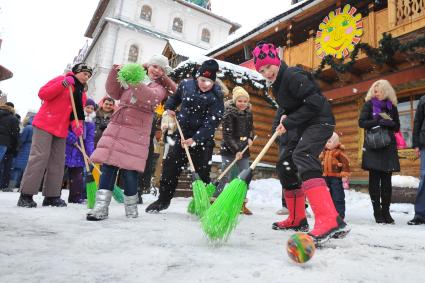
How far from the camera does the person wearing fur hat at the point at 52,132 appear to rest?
13.2 ft

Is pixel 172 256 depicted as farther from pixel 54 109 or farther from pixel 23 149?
pixel 23 149

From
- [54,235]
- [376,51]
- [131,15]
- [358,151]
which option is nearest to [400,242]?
[54,235]

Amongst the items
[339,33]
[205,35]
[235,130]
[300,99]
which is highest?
[205,35]

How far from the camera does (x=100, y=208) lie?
3.14m

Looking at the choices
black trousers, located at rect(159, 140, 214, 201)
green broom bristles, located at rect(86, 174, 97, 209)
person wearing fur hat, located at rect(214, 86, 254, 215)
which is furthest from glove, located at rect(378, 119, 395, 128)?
green broom bristles, located at rect(86, 174, 97, 209)

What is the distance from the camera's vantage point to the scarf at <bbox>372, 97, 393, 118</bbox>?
4625mm

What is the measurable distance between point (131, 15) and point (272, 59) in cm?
3385

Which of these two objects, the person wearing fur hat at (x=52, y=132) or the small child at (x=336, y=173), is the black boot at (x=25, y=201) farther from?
the small child at (x=336, y=173)

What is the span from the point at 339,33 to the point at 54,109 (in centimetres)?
850

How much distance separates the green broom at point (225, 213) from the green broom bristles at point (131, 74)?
1460 mm

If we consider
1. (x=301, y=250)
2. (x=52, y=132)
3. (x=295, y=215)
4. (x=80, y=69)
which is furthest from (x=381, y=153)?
(x=52, y=132)

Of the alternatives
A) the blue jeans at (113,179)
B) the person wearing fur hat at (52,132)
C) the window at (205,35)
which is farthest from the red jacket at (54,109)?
the window at (205,35)

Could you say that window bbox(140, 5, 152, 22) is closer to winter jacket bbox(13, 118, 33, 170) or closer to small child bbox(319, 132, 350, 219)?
winter jacket bbox(13, 118, 33, 170)

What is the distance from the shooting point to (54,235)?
2.24 m
